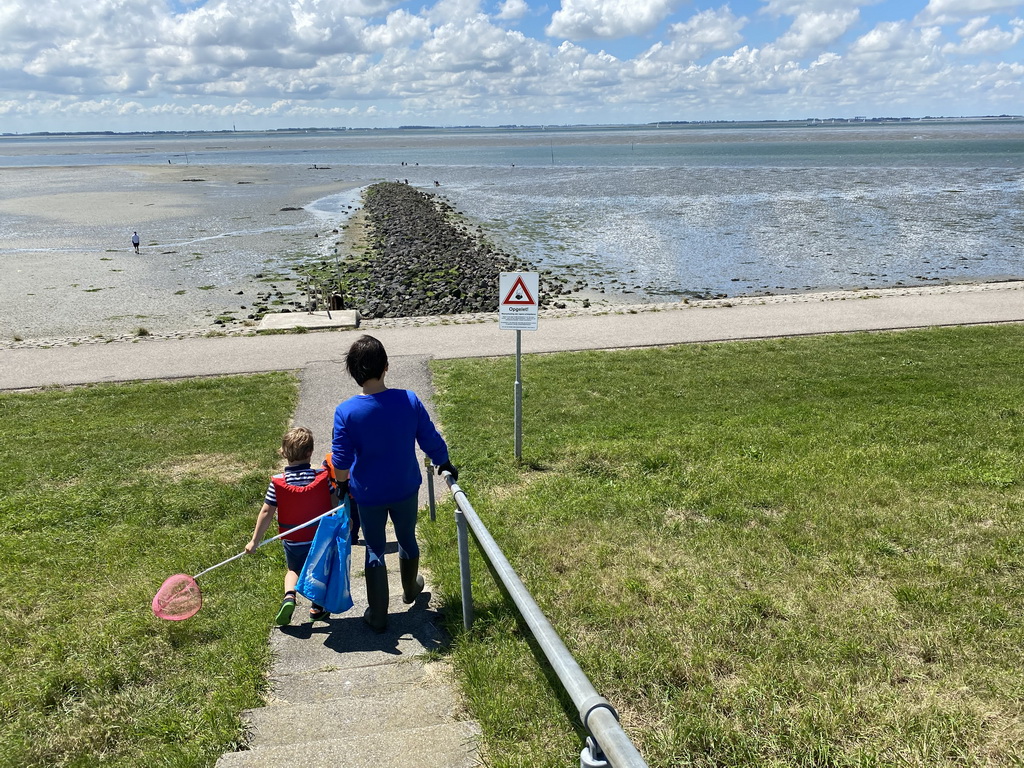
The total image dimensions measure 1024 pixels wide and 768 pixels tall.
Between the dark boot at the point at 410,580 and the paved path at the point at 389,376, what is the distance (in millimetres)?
84

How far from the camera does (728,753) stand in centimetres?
319

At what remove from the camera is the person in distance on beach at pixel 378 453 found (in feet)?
14.1

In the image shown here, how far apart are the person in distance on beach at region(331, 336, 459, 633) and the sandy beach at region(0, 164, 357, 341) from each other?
14.7m

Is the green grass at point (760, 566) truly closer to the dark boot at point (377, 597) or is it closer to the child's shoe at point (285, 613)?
the dark boot at point (377, 597)

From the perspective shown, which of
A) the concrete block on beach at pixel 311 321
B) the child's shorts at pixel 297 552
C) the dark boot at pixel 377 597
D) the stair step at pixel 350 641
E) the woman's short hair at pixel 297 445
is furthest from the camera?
the concrete block on beach at pixel 311 321

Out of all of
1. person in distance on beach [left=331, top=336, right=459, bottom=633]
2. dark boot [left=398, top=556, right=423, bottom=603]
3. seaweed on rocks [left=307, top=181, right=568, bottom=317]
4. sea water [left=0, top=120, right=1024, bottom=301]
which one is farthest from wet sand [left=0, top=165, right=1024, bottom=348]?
person in distance on beach [left=331, top=336, right=459, bottom=633]

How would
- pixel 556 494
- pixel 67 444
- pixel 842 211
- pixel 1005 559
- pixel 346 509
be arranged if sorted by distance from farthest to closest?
1. pixel 842 211
2. pixel 67 444
3. pixel 556 494
4. pixel 1005 559
5. pixel 346 509

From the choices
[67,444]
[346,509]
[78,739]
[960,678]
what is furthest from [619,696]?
[67,444]

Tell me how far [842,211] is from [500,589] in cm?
4689

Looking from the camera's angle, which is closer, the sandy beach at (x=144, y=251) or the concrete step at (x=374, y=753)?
the concrete step at (x=374, y=753)

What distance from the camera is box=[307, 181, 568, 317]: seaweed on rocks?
20.7 meters

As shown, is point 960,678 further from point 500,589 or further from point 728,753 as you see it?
point 500,589

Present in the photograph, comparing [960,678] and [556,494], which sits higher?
[960,678]

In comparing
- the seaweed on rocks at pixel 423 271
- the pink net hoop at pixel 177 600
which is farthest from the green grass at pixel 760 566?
the seaweed on rocks at pixel 423 271
